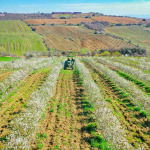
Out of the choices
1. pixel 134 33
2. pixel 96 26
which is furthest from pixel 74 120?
pixel 96 26

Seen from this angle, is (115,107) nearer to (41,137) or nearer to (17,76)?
(41,137)

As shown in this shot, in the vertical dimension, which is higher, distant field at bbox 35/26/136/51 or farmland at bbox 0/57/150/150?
distant field at bbox 35/26/136/51

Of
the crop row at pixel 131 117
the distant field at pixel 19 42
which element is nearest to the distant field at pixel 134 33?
the distant field at pixel 19 42

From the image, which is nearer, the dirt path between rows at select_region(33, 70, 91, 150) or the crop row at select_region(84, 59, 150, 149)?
the dirt path between rows at select_region(33, 70, 91, 150)

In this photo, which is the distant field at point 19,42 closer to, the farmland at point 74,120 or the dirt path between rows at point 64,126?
the farmland at point 74,120

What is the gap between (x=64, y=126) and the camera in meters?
11.4

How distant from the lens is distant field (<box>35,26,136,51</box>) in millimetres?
88344

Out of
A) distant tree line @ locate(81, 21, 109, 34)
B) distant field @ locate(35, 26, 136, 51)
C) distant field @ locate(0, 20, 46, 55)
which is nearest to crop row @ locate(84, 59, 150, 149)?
distant field @ locate(0, 20, 46, 55)

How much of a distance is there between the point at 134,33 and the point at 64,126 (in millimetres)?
122494

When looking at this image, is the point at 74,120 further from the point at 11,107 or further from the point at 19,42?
the point at 19,42

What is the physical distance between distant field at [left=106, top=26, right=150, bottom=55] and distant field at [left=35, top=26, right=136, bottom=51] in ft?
40.2

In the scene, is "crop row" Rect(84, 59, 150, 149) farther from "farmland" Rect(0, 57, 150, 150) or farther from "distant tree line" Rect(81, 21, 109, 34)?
"distant tree line" Rect(81, 21, 109, 34)

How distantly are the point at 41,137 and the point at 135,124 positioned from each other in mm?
7330

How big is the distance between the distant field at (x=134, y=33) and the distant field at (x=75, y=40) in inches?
482
